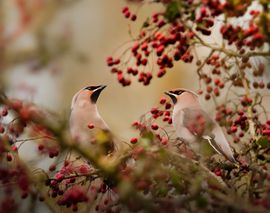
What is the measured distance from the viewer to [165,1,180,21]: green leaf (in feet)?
8.75

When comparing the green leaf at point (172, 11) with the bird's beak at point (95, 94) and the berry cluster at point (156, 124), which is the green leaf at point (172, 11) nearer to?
the berry cluster at point (156, 124)

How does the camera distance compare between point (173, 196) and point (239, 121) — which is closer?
point (173, 196)

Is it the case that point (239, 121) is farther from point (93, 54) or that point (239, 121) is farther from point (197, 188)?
point (93, 54)

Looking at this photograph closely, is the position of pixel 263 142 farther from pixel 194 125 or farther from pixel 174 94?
pixel 174 94

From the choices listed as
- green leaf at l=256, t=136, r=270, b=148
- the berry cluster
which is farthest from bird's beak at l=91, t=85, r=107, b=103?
green leaf at l=256, t=136, r=270, b=148

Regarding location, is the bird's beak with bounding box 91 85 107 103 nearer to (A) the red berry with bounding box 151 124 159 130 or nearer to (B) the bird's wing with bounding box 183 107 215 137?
(B) the bird's wing with bounding box 183 107 215 137

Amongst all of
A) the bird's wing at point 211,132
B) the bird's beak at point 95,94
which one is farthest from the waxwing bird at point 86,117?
the bird's wing at point 211,132

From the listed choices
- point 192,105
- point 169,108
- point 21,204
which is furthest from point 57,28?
point 21,204

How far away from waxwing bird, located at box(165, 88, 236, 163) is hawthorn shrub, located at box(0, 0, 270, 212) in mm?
76

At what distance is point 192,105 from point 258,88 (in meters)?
0.77

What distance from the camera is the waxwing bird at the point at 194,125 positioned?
292cm

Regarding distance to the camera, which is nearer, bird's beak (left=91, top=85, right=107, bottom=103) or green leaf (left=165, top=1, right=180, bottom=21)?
green leaf (left=165, top=1, right=180, bottom=21)

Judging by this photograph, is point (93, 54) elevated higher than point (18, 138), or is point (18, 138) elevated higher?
point (18, 138)

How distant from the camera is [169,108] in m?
3.68
